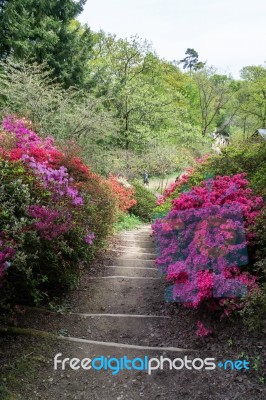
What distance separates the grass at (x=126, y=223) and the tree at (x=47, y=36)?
606 centimetres

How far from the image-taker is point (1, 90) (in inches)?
412

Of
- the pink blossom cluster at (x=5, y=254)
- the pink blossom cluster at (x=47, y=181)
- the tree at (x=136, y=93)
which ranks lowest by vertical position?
the pink blossom cluster at (x=5, y=254)

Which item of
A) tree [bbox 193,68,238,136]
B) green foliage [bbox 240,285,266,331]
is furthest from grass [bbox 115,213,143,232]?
tree [bbox 193,68,238,136]

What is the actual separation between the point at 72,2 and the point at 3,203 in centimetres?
1361

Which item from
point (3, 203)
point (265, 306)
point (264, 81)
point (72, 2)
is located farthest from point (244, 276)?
point (264, 81)

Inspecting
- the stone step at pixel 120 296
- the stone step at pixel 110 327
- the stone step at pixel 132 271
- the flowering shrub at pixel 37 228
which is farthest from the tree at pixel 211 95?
the stone step at pixel 110 327

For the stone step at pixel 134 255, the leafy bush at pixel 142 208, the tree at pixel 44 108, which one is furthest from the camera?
the leafy bush at pixel 142 208

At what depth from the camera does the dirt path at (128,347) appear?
312 centimetres

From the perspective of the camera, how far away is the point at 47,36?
13.0 meters

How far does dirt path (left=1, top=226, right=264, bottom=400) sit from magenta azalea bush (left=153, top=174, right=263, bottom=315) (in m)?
0.38

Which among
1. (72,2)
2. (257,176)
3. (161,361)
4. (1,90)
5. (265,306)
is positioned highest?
(72,2)

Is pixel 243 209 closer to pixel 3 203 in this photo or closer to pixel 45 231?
pixel 45 231

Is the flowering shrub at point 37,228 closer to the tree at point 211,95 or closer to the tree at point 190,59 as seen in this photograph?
the tree at point 211,95

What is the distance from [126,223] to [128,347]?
8.49m
